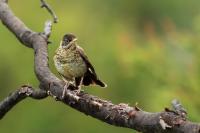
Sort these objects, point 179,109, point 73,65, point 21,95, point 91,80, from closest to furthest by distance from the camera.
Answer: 1. point 179,109
2. point 21,95
3. point 91,80
4. point 73,65

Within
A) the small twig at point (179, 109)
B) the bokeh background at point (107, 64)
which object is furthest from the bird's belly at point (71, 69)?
the bokeh background at point (107, 64)

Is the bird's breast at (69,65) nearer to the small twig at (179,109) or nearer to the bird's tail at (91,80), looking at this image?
the bird's tail at (91,80)

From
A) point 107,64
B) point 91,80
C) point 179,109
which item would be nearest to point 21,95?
point 91,80

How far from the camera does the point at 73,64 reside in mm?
4391

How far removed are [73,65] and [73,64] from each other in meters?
0.02

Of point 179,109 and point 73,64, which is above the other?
point 73,64

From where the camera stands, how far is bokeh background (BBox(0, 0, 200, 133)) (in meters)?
12.3

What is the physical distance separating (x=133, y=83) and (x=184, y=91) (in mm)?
6040

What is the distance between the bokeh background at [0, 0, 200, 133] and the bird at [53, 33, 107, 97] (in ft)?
15.8

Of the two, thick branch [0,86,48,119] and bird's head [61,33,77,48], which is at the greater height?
bird's head [61,33,77,48]

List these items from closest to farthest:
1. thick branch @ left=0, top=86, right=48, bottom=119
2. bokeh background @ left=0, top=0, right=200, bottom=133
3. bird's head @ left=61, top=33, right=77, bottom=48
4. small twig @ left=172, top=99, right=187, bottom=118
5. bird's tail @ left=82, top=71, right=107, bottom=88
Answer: small twig @ left=172, top=99, right=187, bottom=118 < thick branch @ left=0, top=86, right=48, bottom=119 < bird's tail @ left=82, top=71, right=107, bottom=88 < bird's head @ left=61, top=33, right=77, bottom=48 < bokeh background @ left=0, top=0, right=200, bottom=133

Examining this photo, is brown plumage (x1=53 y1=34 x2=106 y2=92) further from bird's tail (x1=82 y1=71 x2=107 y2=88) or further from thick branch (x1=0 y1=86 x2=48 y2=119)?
thick branch (x1=0 y1=86 x2=48 y2=119)

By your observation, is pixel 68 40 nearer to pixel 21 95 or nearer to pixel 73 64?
pixel 73 64

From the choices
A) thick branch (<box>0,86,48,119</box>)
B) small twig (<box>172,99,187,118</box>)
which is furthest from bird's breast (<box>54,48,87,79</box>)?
small twig (<box>172,99,187,118</box>)
